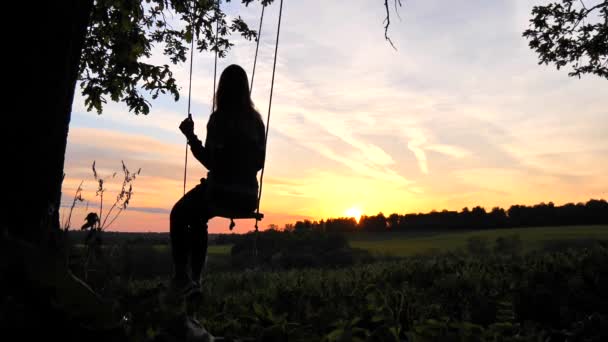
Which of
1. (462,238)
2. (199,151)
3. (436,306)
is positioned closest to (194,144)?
(199,151)

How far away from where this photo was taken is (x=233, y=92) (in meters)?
4.93

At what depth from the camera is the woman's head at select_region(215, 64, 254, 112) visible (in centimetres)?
492

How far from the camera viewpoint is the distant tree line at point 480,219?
75125 millimetres

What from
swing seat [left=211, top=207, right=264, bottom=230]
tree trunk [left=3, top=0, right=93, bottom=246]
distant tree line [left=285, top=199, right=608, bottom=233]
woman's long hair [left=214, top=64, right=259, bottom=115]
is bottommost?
swing seat [left=211, top=207, right=264, bottom=230]

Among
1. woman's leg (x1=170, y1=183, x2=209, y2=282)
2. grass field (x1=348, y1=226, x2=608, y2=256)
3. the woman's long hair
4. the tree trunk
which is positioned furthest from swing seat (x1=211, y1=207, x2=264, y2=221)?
grass field (x1=348, y1=226, x2=608, y2=256)

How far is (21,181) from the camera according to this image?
9.74 ft

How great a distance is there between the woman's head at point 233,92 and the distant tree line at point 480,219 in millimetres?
68496

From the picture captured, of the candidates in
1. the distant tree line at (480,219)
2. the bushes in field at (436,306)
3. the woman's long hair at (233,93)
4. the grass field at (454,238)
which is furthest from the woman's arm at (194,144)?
the distant tree line at (480,219)

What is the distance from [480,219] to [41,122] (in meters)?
89.1

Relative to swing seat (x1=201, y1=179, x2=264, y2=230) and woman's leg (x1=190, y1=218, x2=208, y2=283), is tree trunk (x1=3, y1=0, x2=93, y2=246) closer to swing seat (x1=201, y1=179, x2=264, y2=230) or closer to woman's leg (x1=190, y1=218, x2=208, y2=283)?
swing seat (x1=201, y1=179, x2=264, y2=230)

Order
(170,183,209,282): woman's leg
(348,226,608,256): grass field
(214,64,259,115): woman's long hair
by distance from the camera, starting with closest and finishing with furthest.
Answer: (170,183,209,282): woman's leg
(214,64,259,115): woman's long hair
(348,226,608,256): grass field

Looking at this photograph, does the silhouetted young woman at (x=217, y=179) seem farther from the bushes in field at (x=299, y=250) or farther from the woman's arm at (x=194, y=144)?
the bushes in field at (x=299, y=250)

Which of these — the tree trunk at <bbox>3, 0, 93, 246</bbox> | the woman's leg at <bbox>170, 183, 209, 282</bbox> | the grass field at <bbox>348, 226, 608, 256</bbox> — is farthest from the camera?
the grass field at <bbox>348, 226, 608, 256</bbox>

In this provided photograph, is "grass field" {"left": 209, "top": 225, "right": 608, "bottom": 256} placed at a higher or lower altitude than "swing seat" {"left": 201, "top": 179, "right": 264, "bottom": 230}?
higher
